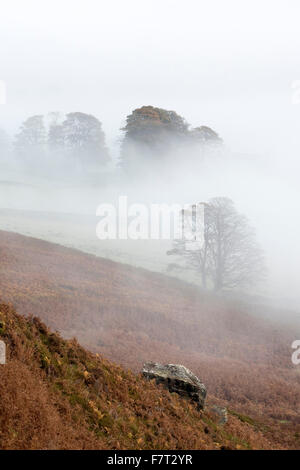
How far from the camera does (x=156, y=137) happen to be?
188 ft

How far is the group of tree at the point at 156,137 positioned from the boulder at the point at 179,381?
165 ft

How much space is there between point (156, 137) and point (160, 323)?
137 ft

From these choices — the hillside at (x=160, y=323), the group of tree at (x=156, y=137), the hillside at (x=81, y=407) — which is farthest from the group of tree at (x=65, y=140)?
the hillside at (x=81, y=407)

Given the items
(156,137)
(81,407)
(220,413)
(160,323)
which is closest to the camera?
(81,407)

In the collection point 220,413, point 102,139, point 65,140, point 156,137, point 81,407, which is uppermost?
point 102,139

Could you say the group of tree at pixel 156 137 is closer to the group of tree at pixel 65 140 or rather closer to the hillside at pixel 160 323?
the group of tree at pixel 65 140

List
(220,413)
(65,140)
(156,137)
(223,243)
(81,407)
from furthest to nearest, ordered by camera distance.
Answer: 1. (65,140)
2. (156,137)
3. (223,243)
4. (220,413)
5. (81,407)

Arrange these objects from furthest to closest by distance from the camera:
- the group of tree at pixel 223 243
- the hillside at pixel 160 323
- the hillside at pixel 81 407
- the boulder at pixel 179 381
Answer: the group of tree at pixel 223 243 → the hillside at pixel 160 323 → the boulder at pixel 179 381 → the hillside at pixel 81 407

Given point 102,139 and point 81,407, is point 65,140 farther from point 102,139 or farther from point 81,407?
point 81,407

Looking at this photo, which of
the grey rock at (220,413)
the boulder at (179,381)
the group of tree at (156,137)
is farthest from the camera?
the group of tree at (156,137)

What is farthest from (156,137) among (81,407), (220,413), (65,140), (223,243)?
(81,407)

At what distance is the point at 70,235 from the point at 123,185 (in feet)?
76.3

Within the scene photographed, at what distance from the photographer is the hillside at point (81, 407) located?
5.54 meters
